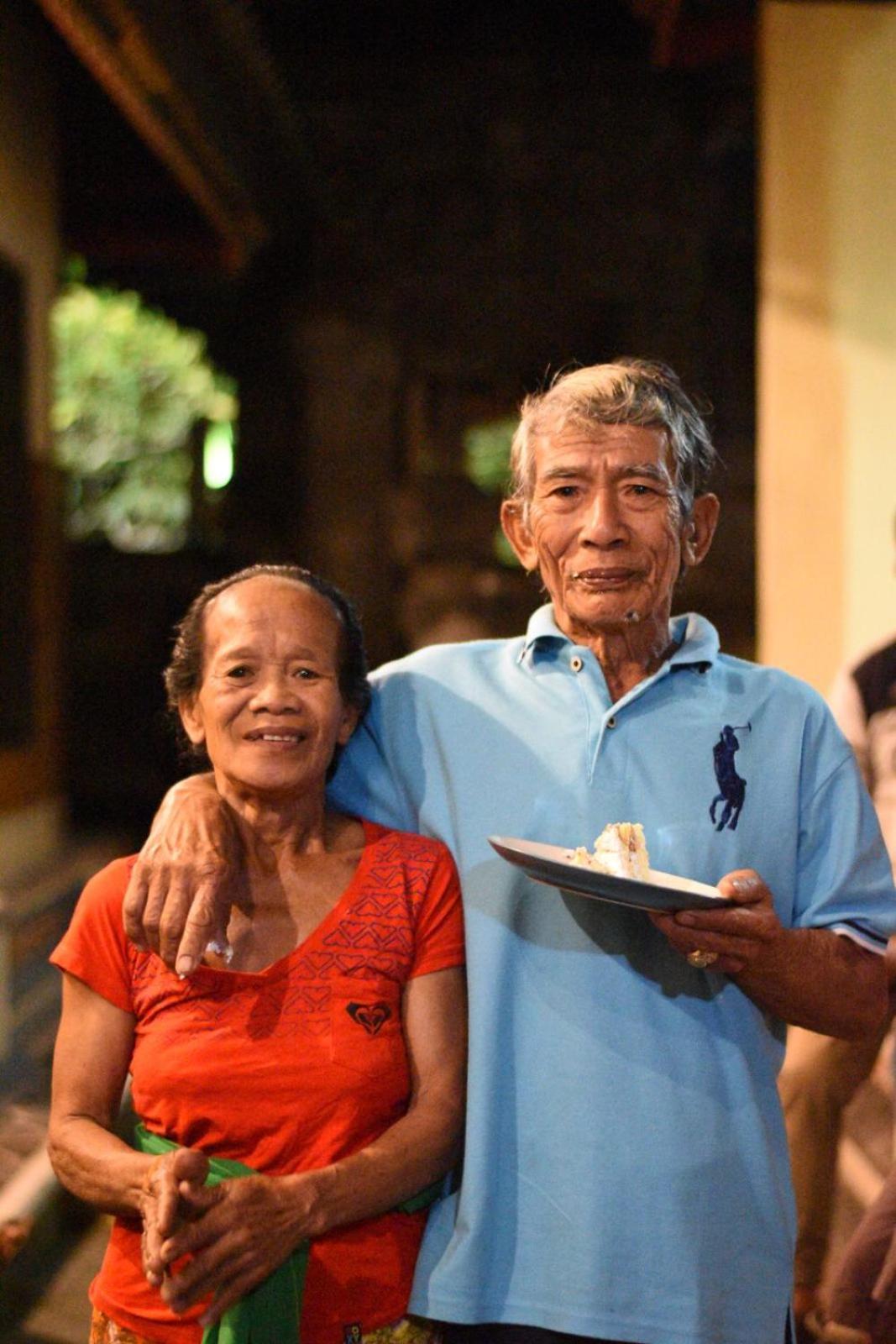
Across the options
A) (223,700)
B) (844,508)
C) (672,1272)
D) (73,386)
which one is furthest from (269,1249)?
(73,386)

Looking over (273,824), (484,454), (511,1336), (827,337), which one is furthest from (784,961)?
(484,454)

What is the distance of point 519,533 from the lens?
2.06 meters

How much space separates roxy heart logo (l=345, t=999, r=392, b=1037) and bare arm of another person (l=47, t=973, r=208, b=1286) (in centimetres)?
26

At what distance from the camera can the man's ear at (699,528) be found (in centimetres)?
201

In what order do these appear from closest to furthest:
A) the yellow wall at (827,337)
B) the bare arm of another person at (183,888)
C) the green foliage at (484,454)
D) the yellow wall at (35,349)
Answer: the bare arm of another person at (183,888) → the yellow wall at (827,337) → the yellow wall at (35,349) → the green foliage at (484,454)

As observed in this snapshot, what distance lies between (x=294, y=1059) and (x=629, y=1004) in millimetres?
434

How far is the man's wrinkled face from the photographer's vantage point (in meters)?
1.89

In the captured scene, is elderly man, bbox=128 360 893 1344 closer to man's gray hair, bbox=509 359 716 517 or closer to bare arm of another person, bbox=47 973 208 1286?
man's gray hair, bbox=509 359 716 517

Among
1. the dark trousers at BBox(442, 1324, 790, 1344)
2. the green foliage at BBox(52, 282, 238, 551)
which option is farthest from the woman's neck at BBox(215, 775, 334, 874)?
the green foliage at BBox(52, 282, 238, 551)

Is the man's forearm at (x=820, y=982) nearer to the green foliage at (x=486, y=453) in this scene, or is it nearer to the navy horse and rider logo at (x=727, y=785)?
the navy horse and rider logo at (x=727, y=785)

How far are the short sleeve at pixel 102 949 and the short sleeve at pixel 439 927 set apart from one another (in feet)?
1.20

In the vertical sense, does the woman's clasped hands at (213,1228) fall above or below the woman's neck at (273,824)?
below

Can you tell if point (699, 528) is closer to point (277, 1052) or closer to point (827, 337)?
point (277, 1052)

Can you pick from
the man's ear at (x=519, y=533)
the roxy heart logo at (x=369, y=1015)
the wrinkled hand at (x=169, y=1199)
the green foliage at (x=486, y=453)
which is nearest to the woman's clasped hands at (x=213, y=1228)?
the wrinkled hand at (x=169, y=1199)
